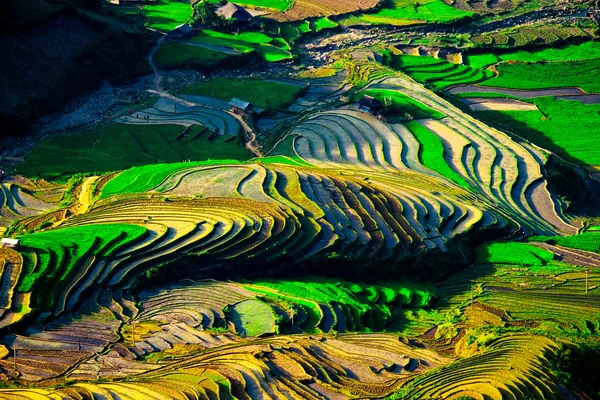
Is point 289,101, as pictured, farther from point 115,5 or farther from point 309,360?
point 309,360

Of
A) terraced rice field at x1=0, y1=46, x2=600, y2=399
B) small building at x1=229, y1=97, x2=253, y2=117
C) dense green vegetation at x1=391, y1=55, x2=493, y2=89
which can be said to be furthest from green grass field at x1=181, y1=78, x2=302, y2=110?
dense green vegetation at x1=391, y1=55, x2=493, y2=89

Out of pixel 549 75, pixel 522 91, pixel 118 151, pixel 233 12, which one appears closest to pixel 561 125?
pixel 522 91

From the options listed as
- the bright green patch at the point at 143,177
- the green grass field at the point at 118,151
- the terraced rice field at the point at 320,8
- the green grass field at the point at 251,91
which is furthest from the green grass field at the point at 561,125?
the bright green patch at the point at 143,177

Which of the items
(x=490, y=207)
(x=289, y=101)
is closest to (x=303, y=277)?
(x=490, y=207)

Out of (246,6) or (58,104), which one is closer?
(58,104)

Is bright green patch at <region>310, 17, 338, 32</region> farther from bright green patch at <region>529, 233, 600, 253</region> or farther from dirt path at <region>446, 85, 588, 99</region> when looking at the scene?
bright green patch at <region>529, 233, 600, 253</region>

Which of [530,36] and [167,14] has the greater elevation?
[530,36]

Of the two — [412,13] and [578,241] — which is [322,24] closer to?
[412,13]

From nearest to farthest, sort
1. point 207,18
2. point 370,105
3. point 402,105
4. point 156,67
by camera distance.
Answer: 1. point 370,105
2. point 402,105
3. point 156,67
4. point 207,18
